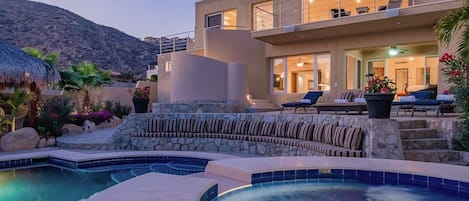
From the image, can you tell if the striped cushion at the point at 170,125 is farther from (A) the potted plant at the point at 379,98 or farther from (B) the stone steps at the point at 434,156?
(B) the stone steps at the point at 434,156

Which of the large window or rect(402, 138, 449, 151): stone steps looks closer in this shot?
rect(402, 138, 449, 151): stone steps

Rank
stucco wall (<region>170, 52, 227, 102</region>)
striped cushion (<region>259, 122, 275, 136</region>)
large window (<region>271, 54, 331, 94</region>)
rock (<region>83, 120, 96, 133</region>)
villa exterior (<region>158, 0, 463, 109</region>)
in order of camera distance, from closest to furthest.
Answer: striped cushion (<region>259, 122, 275, 136</region>) → villa exterior (<region>158, 0, 463, 109</region>) → rock (<region>83, 120, 96, 133</region>) → stucco wall (<region>170, 52, 227, 102</region>) → large window (<region>271, 54, 331, 94</region>)

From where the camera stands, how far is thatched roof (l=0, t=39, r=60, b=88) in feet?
40.1

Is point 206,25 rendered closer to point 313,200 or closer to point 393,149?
point 393,149

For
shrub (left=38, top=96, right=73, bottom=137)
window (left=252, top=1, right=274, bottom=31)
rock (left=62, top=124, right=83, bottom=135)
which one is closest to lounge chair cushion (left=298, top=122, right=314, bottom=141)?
shrub (left=38, top=96, right=73, bottom=137)

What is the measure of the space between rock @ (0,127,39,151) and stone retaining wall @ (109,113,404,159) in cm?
252

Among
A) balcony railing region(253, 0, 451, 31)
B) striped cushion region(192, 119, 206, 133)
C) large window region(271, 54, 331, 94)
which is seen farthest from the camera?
balcony railing region(253, 0, 451, 31)

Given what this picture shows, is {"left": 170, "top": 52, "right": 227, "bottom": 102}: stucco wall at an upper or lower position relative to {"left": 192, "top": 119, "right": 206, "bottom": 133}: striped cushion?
upper

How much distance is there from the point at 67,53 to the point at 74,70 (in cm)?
2456

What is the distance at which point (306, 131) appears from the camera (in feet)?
29.8

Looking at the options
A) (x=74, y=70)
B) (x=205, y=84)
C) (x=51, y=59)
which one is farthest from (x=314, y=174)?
(x=74, y=70)

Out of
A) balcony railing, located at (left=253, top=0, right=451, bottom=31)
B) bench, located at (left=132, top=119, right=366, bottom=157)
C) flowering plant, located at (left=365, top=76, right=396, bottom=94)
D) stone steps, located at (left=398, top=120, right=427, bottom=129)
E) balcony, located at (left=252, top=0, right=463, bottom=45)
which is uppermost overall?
balcony railing, located at (left=253, top=0, right=451, bottom=31)

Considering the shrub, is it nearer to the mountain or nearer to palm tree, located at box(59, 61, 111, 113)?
palm tree, located at box(59, 61, 111, 113)

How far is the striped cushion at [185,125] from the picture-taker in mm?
11492
